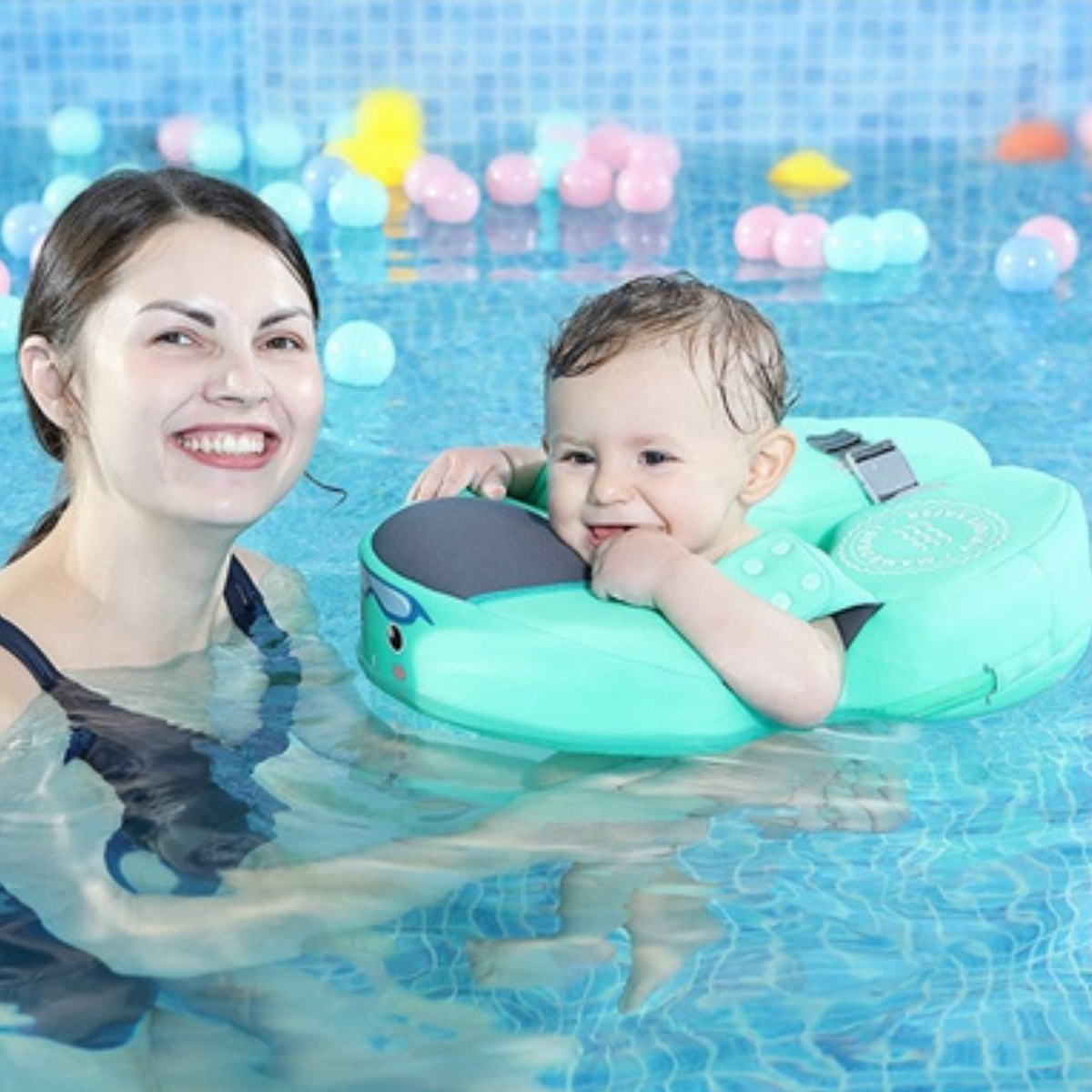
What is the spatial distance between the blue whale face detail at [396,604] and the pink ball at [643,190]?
355 centimetres

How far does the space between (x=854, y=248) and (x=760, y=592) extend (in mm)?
3028

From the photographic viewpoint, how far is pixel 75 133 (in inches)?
271

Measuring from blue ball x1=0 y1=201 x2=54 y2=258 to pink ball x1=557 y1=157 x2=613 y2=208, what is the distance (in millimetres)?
1471

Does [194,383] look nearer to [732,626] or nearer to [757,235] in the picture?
[732,626]

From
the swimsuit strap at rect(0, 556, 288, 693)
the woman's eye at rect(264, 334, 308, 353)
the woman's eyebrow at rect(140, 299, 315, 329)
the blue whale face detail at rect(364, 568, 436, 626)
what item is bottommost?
the swimsuit strap at rect(0, 556, 288, 693)

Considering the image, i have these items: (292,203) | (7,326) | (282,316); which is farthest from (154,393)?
(292,203)

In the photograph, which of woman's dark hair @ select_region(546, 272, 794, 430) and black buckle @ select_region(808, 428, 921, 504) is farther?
black buckle @ select_region(808, 428, 921, 504)

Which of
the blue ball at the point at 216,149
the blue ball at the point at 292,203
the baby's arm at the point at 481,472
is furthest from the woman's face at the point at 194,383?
the blue ball at the point at 216,149

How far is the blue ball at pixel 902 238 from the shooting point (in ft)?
19.0

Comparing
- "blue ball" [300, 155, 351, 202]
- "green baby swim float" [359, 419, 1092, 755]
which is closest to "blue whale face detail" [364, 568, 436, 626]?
"green baby swim float" [359, 419, 1092, 755]

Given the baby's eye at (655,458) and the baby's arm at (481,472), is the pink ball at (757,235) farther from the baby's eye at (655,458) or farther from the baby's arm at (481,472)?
the baby's eye at (655,458)

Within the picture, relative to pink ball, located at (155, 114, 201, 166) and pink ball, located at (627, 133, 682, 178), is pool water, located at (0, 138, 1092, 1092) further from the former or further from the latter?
pink ball, located at (155, 114, 201, 166)

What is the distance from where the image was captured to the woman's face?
8.45 feet

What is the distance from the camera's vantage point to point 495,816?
273 cm
